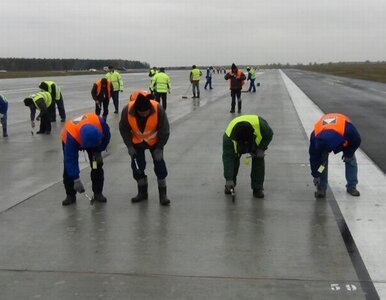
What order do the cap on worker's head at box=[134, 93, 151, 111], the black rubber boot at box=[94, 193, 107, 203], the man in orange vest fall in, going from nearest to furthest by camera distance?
the cap on worker's head at box=[134, 93, 151, 111], the man in orange vest, the black rubber boot at box=[94, 193, 107, 203]

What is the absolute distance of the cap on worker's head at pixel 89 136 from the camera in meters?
5.70

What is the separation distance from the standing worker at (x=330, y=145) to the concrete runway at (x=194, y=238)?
0.27m

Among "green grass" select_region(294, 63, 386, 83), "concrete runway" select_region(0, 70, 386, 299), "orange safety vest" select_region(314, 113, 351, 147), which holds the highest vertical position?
"orange safety vest" select_region(314, 113, 351, 147)

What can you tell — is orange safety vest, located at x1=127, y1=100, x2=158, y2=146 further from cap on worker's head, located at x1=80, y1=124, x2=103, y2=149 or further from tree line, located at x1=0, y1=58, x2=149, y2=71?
tree line, located at x1=0, y1=58, x2=149, y2=71

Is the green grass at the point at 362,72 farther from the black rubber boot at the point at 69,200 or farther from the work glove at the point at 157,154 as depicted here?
the black rubber boot at the point at 69,200

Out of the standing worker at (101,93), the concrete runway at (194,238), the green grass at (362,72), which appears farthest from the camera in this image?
the green grass at (362,72)

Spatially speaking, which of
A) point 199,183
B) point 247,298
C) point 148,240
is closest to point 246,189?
point 199,183

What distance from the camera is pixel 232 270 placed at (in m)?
4.09

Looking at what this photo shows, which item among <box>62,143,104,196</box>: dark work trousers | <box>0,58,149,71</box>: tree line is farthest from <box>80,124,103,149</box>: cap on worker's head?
<box>0,58,149,71</box>: tree line

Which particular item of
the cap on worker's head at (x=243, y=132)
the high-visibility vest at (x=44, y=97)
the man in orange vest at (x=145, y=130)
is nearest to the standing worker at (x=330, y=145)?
the cap on worker's head at (x=243, y=132)

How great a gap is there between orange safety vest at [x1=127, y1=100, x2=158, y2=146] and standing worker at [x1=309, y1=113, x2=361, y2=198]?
196 centimetres

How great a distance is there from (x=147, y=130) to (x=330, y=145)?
2206 mm

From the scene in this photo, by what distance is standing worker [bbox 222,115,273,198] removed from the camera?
5746 mm

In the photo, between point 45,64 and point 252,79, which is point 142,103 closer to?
point 252,79
